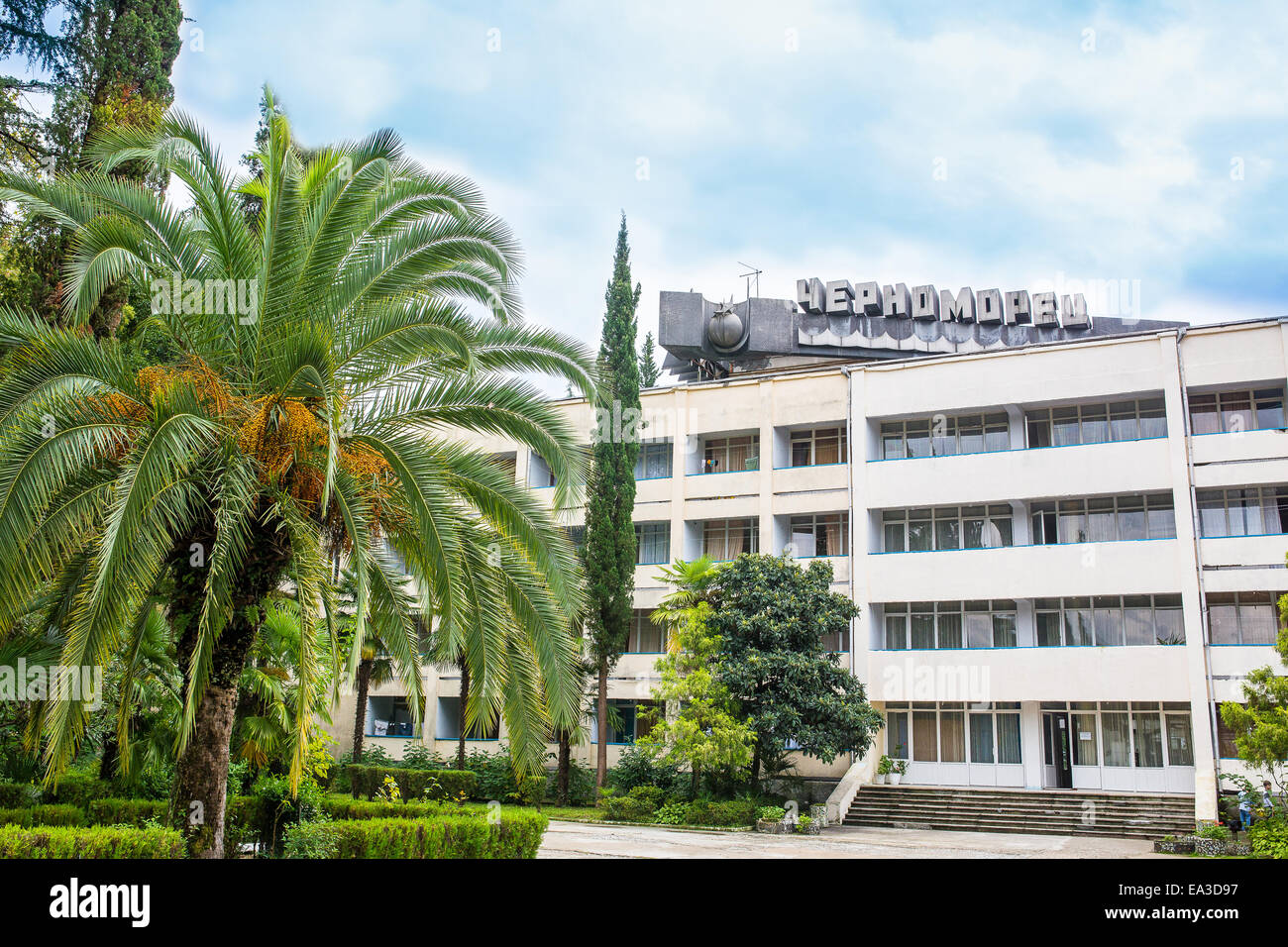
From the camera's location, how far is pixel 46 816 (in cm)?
1348

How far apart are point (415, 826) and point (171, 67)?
554 inches

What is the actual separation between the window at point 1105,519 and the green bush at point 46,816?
2521 cm

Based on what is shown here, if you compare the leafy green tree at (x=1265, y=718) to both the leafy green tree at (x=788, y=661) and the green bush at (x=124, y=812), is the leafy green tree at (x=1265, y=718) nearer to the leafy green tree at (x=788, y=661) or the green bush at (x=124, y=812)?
the leafy green tree at (x=788, y=661)

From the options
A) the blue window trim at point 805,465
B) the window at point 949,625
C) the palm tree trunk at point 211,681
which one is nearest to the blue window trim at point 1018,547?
the window at point 949,625

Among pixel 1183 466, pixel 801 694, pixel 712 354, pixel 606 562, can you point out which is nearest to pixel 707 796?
pixel 801 694

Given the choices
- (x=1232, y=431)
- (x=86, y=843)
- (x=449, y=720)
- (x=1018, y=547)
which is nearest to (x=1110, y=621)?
(x=1018, y=547)

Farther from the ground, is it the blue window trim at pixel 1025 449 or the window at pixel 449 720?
the blue window trim at pixel 1025 449

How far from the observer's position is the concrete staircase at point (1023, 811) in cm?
2566

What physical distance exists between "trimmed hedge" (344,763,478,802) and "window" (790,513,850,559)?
12.4 m

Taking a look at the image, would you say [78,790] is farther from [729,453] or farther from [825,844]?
[729,453]

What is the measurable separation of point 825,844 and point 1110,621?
11.5 metres

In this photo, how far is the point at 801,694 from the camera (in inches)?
1048

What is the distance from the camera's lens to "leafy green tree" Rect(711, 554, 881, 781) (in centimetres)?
2655
